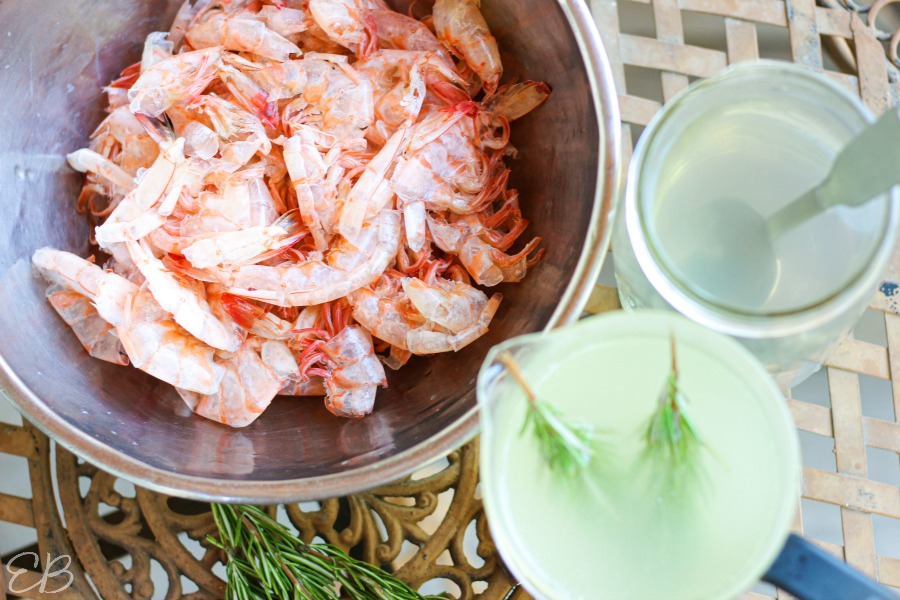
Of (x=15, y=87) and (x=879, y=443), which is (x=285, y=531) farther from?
(x=879, y=443)

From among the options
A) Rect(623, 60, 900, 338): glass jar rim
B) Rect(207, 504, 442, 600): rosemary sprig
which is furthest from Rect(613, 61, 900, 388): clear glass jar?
Rect(207, 504, 442, 600): rosemary sprig

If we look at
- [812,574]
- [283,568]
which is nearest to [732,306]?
[812,574]

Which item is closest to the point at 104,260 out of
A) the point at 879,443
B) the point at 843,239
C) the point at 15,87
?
the point at 15,87

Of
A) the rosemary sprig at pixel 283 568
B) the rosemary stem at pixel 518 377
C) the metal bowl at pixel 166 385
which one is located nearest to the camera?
the rosemary stem at pixel 518 377

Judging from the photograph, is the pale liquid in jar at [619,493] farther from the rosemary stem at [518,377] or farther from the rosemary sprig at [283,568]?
the rosemary sprig at [283,568]

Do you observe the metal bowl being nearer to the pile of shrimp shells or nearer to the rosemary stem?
the pile of shrimp shells

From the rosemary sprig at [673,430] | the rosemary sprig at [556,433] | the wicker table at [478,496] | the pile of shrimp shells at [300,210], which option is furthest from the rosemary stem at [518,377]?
the wicker table at [478,496]
